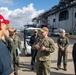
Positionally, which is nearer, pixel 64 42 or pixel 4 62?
pixel 4 62

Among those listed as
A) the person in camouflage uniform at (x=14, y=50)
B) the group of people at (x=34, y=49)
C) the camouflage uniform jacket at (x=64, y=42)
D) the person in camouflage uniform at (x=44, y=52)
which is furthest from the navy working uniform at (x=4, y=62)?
the camouflage uniform jacket at (x=64, y=42)

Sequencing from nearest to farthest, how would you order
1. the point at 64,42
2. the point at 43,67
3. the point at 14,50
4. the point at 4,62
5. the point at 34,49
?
the point at 4,62 < the point at 43,67 < the point at 34,49 < the point at 14,50 < the point at 64,42

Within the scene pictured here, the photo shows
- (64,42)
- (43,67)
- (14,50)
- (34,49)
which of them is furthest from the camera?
(64,42)

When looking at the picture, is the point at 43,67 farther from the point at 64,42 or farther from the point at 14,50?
the point at 64,42

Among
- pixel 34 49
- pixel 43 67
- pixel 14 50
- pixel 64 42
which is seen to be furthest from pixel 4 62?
pixel 64 42

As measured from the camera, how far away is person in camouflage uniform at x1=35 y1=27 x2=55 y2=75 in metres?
6.62

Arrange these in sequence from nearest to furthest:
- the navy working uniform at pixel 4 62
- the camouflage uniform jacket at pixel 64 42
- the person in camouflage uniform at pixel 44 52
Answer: the navy working uniform at pixel 4 62 < the person in camouflage uniform at pixel 44 52 < the camouflage uniform jacket at pixel 64 42

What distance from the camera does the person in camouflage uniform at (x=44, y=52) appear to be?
21.7ft

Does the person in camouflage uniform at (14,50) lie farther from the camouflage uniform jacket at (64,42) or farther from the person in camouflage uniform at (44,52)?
the camouflage uniform jacket at (64,42)

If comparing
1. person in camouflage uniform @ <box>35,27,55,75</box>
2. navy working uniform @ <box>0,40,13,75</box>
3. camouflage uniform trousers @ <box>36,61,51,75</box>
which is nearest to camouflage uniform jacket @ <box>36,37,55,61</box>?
person in camouflage uniform @ <box>35,27,55,75</box>

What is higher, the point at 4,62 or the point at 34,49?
the point at 4,62

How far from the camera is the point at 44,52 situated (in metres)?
6.71

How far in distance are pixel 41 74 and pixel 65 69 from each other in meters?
3.92

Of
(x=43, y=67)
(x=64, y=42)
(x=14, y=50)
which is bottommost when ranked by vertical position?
(x=43, y=67)
